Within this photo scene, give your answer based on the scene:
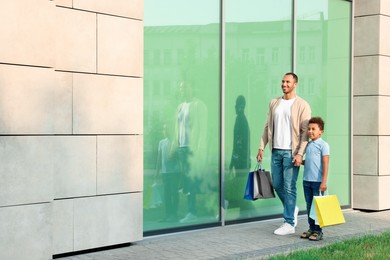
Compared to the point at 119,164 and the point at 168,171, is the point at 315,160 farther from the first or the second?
the point at 119,164

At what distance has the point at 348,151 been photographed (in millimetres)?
12477

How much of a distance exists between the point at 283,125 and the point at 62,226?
10.7 feet

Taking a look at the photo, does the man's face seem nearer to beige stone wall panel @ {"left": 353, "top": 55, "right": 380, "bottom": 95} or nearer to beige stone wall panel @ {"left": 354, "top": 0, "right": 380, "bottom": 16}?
beige stone wall panel @ {"left": 353, "top": 55, "right": 380, "bottom": 95}

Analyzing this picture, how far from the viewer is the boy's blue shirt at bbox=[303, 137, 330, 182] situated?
8906mm

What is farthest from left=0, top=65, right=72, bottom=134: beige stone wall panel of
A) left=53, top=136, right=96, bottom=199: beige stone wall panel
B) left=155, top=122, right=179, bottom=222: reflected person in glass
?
left=155, top=122, right=179, bottom=222: reflected person in glass

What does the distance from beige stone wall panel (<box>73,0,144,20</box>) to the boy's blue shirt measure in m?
2.73

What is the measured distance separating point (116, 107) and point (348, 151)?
5.55 meters

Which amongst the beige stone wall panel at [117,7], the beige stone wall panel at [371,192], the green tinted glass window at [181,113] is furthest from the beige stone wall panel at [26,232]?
the beige stone wall panel at [371,192]

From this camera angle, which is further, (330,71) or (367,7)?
(367,7)

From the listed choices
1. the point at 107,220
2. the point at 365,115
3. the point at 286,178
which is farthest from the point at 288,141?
the point at 365,115

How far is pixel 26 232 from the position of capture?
718 centimetres

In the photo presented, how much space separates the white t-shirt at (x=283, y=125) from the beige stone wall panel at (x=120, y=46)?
6.56ft

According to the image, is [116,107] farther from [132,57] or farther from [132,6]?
[132,6]

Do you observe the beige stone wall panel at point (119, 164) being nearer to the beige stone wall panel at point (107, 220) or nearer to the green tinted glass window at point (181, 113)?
the beige stone wall panel at point (107, 220)
